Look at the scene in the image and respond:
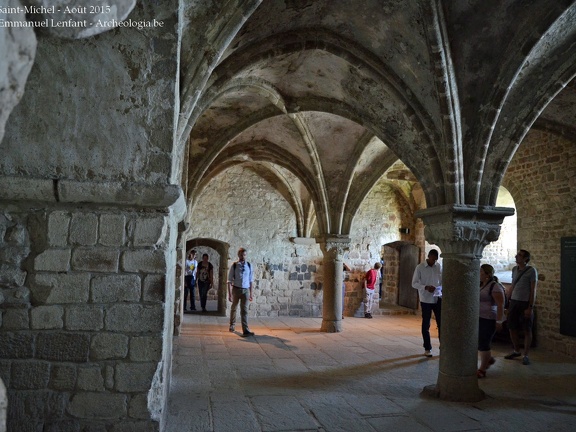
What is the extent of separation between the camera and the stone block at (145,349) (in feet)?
8.75

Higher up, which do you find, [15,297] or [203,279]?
[15,297]

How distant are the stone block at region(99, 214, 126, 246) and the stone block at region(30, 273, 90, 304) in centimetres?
23

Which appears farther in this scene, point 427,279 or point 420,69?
point 427,279

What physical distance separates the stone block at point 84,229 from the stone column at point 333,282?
634 centimetres

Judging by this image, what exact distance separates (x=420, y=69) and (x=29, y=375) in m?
4.16

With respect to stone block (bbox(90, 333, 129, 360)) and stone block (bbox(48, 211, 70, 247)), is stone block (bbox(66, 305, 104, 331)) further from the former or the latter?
stone block (bbox(48, 211, 70, 247))

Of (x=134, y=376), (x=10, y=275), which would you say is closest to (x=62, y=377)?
(x=134, y=376)

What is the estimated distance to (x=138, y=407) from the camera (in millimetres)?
2623

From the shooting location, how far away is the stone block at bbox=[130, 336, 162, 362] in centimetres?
267

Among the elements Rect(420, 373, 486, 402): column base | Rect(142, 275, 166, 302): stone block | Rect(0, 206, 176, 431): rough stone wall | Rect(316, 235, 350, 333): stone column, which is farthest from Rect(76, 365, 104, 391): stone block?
Rect(316, 235, 350, 333): stone column

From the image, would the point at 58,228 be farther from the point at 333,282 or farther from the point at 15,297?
the point at 333,282

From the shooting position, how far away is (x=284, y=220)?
1158cm

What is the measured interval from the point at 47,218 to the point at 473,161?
3828 mm

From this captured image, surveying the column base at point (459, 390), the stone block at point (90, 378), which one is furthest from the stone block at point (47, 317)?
the column base at point (459, 390)
